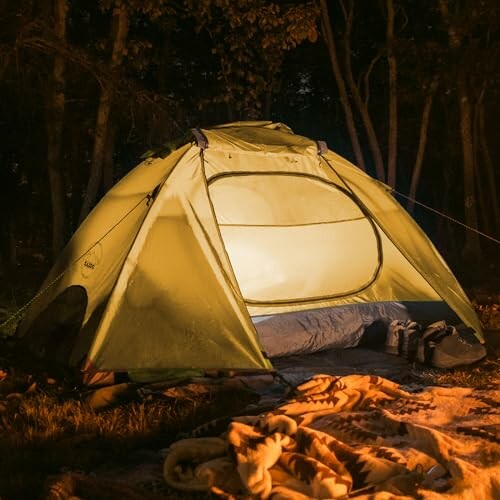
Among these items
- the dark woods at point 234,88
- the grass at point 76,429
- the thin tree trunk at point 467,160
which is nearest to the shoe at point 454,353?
the grass at point 76,429

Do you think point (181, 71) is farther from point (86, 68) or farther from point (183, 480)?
point (183, 480)

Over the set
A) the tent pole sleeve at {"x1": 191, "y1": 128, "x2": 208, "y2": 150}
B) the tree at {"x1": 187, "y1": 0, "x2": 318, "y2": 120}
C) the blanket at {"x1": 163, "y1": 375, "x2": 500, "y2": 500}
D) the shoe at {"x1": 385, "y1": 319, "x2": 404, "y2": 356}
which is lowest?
the shoe at {"x1": 385, "y1": 319, "x2": 404, "y2": 356}

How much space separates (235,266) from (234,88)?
16.6ft

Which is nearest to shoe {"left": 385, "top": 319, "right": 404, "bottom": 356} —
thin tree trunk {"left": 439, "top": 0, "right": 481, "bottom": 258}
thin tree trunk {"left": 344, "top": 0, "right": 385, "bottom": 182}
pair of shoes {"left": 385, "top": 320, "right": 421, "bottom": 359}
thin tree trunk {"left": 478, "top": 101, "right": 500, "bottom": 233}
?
pair of shoes {"left": 385, "top": 320, "right": 421, "bottom": 359}

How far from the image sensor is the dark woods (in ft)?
31.6

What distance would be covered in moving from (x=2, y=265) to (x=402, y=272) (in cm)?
877

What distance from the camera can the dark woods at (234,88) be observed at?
31.6ft

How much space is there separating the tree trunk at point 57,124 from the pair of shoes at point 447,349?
5480 millimetres

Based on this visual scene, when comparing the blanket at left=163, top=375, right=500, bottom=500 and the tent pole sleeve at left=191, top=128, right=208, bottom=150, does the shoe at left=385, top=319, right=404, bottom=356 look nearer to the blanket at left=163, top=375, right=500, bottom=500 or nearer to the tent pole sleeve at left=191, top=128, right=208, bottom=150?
the blanket at left=163, top=375, right=500, bottom=500

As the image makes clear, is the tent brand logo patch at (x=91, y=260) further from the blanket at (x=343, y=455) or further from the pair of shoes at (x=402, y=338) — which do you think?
the pair of shoes at (x=402, y=338)

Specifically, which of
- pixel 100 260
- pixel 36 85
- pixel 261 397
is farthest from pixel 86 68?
pixel 261 397

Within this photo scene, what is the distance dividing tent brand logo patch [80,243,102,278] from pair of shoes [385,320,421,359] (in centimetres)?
239

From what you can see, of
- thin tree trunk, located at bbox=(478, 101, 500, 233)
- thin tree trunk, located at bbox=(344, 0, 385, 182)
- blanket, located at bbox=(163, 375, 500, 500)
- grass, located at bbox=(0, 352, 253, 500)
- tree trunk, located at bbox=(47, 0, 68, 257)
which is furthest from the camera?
thin tree trunk, located at bbox=(478, 101, 500, 233)

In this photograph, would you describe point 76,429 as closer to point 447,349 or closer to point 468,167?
point 447,349
